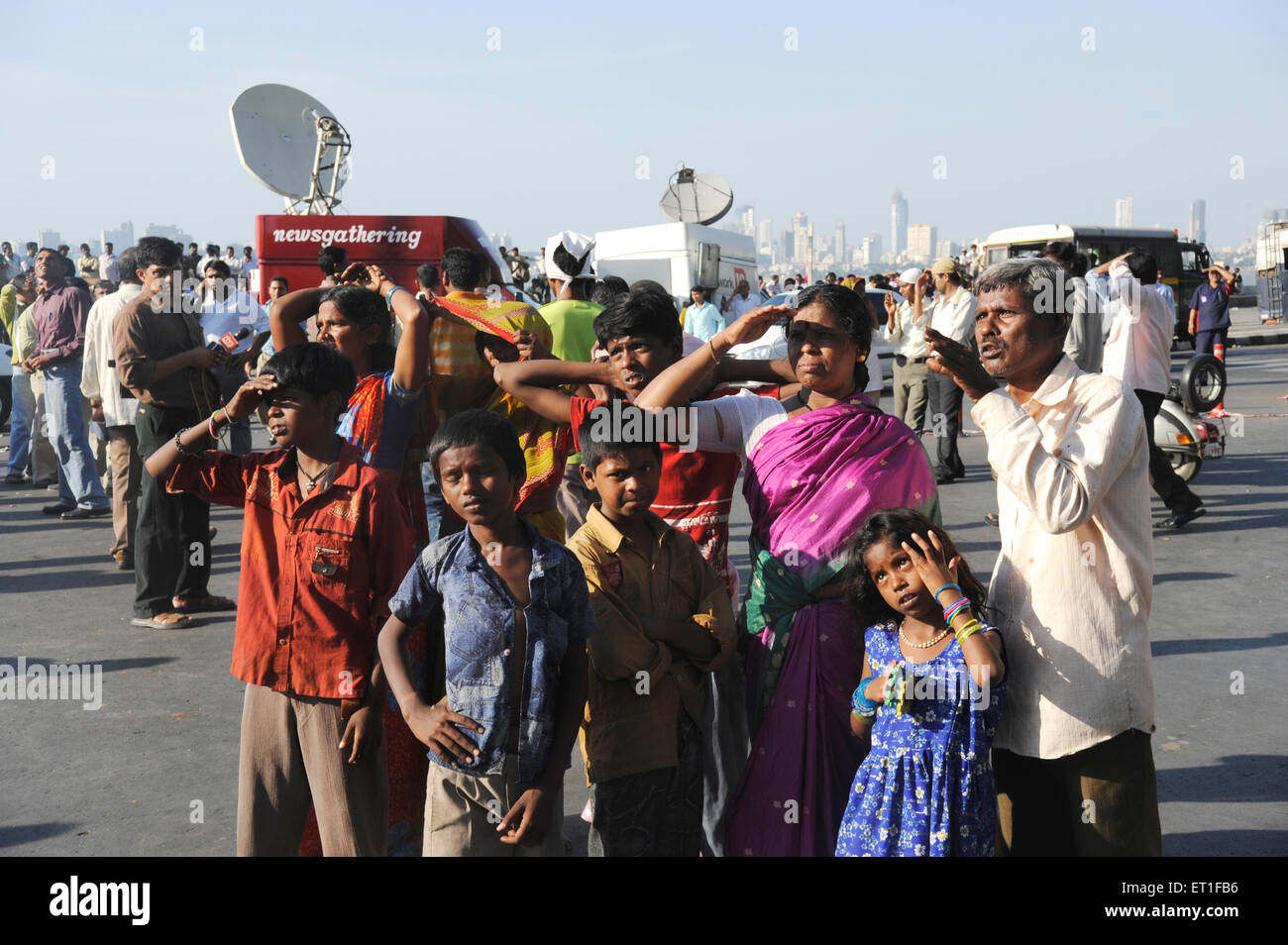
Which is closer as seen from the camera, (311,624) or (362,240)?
(311,624)

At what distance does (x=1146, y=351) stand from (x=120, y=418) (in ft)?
22.3

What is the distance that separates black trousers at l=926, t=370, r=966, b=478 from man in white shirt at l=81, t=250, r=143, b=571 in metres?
6.22

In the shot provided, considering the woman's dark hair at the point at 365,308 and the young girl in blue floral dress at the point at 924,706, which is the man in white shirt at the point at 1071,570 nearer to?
the young girl in blue floral dress at the point at 924,706

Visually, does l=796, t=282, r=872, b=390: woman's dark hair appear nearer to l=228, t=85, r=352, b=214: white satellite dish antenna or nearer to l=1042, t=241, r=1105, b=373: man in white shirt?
l=1042, t=241, r=1105, b=373: man in white shirt

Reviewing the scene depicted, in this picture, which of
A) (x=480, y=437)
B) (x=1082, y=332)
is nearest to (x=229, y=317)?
(x=1082, y=332)

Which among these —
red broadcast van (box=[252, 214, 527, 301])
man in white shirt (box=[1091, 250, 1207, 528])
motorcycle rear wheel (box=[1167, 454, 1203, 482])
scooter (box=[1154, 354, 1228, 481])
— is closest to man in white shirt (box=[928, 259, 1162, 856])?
man in white shirt (box=[1091, 250, 1207, 528])

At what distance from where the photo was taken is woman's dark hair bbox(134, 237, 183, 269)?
6.41 meters

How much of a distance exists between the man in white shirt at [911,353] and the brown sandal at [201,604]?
19.4 feet

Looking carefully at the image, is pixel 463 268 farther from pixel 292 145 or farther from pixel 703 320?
pixel 292 145

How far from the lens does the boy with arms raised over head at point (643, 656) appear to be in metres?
2.93

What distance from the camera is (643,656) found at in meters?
2.92

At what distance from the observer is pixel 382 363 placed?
13.6 ft
